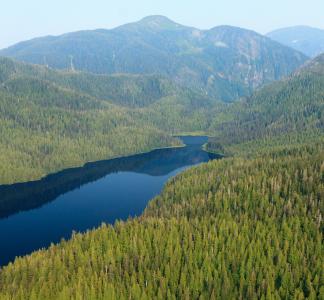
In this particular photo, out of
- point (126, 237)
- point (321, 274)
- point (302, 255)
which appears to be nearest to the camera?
point (321, 274)

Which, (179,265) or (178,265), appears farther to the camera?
(178,265)

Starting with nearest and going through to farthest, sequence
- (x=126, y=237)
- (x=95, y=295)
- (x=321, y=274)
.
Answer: (x=95, y=295), (x=321, y=274), (x=126, y=237)

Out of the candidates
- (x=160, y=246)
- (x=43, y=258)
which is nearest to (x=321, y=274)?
(x=160, y=246)

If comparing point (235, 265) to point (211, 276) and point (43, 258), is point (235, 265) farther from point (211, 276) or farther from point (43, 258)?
point (43, 258)

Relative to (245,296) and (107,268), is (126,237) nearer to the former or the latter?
(107,268)

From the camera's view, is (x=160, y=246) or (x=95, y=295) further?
(x=160, y=246)

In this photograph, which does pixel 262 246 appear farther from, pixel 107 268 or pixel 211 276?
pixel 107 268

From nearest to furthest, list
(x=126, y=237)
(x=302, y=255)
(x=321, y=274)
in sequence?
(x=321, y=274), (x=302, y=255), (x=126, y=237)

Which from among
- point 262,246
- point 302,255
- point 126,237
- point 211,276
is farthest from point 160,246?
point 302,255

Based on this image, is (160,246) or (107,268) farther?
(160,246)
